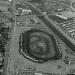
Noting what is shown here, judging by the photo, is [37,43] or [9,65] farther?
[37,43]

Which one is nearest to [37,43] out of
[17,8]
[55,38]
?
[55,38]

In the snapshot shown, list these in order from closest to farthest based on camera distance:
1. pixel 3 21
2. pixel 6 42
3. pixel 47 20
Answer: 1. pixel 6 42
2. pixel 3 21
3. pixel 47 20

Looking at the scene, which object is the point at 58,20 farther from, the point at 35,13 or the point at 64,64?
the point at 64,64

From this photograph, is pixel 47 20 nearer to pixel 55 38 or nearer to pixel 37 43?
pixel 55 38

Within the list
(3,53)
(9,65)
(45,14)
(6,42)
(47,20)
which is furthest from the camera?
(45,14)

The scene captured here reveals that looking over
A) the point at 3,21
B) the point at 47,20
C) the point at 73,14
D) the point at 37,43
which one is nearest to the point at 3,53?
the point at 37,43

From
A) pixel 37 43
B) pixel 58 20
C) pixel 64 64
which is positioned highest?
pixel 58 20

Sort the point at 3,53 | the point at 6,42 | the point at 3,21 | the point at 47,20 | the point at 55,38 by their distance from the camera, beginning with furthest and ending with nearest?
1. the point at 47,20
2. the point at 3,21
3. the point at 55,38
4. the point at 6,42
5. the point at 3,53

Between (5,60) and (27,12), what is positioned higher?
(27,12)

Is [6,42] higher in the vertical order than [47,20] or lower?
lower
